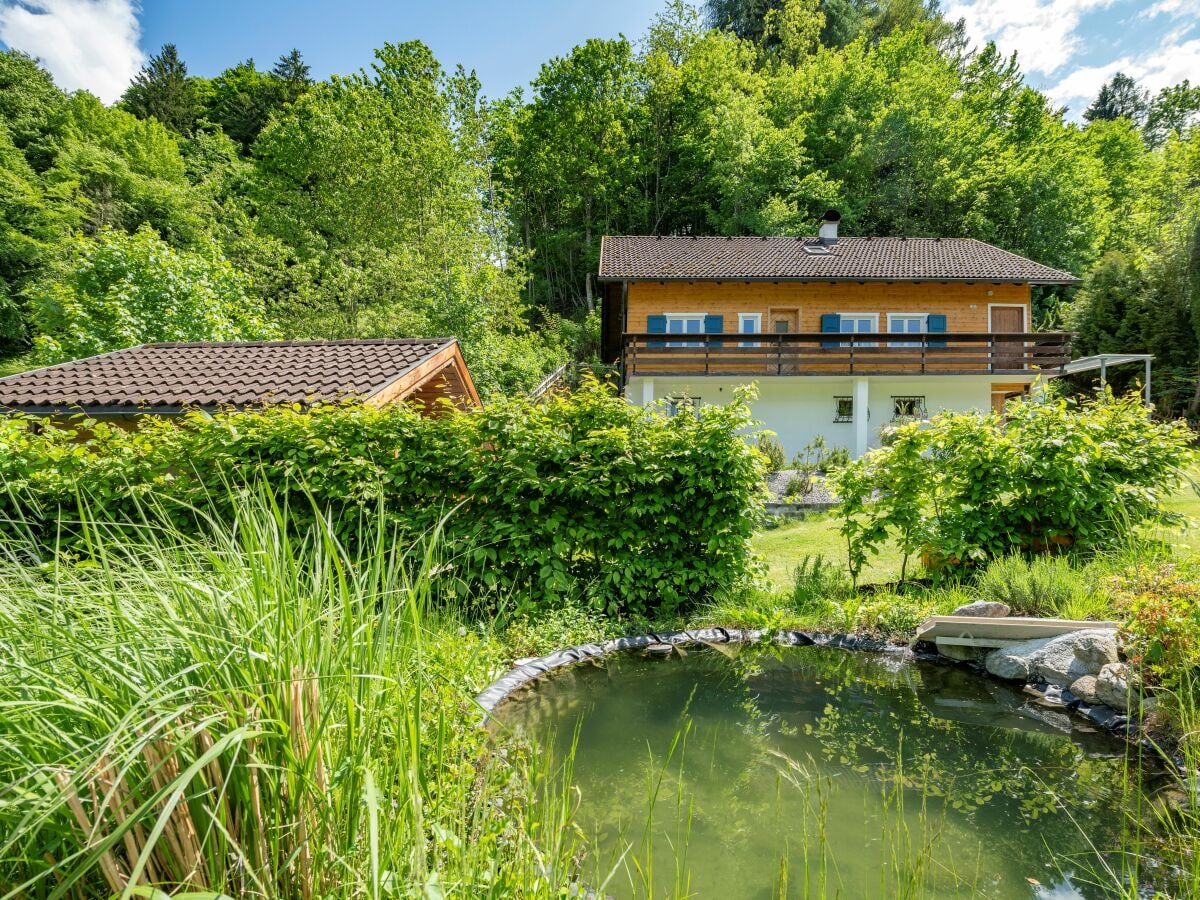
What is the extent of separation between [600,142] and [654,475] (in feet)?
103

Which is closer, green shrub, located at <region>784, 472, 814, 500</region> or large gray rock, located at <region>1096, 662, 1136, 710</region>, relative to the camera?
large gray rock, located at <region>1096, 662, 1136, 710</region>

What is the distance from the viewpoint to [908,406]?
19344mm

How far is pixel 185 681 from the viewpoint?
1.44 m

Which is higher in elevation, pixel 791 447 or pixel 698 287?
pixel 698 287

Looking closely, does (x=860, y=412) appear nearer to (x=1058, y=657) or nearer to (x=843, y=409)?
(x=843, y=409)

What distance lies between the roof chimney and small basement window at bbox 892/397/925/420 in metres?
7.50

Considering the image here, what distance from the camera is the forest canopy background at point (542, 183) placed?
791 inches

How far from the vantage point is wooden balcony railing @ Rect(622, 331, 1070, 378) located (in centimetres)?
1794

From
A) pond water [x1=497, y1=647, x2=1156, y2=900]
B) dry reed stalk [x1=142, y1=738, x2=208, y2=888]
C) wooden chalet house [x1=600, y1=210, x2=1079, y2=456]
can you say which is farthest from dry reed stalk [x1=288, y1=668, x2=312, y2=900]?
wooden chalet house [x1=600, y1=210, x2=1079, y2=456]

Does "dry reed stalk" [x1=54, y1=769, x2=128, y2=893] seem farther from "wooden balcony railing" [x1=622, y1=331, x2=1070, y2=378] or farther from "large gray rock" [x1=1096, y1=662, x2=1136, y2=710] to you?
"wooden balcony railing" [x1=622, y1=331, x2=1070, y2=378]

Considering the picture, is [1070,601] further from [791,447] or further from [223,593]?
[791,447]

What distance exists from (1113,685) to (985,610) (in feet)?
4.33

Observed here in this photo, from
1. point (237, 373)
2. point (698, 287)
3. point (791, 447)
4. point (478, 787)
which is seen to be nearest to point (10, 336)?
point (237, 373)

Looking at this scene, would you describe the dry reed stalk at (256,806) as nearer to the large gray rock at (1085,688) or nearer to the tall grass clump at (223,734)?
the tall grass clump at (223,734)
